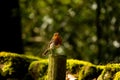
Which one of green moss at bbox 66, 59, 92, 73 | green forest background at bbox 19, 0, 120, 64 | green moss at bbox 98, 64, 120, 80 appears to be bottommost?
green moss at bbox 98, 64, 120, 80

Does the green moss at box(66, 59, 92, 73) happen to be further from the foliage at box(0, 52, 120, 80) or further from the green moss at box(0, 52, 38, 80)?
the green moss at box(0, 52, 38, 80)

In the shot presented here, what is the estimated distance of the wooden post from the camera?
211 inches

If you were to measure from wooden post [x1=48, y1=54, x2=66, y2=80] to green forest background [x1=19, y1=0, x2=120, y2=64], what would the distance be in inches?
358

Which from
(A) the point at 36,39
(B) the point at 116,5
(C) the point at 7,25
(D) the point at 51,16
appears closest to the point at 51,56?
(C) the point at 7,25

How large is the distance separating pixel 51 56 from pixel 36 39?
13.1 metres

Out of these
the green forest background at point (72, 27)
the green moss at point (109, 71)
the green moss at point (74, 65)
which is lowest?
the green moss at point (109, 71)

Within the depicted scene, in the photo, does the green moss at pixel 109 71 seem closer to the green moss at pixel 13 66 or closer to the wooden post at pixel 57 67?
the wooden post at pixel 57 67

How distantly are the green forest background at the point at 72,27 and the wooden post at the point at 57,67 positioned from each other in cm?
909

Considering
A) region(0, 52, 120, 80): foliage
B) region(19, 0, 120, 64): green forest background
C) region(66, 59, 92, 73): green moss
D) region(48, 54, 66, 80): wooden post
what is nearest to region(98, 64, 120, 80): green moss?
region(0, 52, 120, 80): foliage

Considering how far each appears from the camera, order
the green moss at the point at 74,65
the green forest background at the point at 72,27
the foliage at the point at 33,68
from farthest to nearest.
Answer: the green forest background at the point at 72,27 → the green moss at the point at 74,65 → the foliage at the point at 33,68

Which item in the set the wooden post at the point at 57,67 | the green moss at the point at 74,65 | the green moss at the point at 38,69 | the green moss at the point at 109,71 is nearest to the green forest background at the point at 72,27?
the green moss at the point at 38,69

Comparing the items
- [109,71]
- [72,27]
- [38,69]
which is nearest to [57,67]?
[109,71]

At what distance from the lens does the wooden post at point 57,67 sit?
5.36 meters

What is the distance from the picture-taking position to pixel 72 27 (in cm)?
1712
